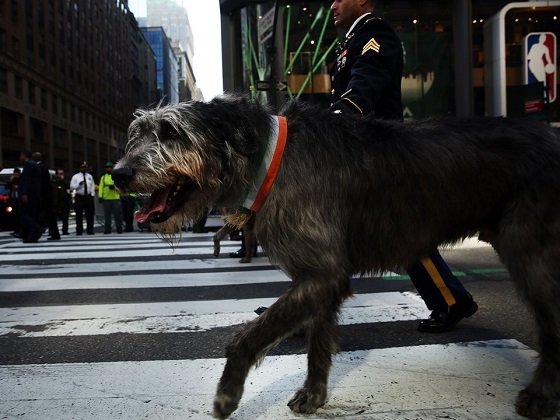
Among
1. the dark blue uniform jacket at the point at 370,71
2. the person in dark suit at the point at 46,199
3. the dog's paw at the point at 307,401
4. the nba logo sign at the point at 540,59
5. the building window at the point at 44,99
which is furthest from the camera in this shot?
the building window at the point at 44,99

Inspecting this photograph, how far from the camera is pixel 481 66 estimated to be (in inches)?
757

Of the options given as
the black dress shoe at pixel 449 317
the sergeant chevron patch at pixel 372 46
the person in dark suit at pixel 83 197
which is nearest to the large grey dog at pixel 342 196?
the sergeant chevron patch at pixel 372 46

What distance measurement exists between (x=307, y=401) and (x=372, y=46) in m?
2.17

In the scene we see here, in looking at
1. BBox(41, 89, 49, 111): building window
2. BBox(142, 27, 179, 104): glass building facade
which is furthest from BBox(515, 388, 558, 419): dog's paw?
BBox(142, 27, 179, 104): glass building facade

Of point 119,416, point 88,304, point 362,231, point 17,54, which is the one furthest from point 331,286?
point 17,54

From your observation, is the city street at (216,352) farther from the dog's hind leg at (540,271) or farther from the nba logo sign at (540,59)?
the nba logo sign at (540,59)

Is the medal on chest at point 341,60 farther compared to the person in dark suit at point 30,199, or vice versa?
the person in dark suit at point 30,199

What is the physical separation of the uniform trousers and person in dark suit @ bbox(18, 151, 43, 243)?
945 cm

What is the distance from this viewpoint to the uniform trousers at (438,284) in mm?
3551

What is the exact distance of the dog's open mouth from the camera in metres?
2.20

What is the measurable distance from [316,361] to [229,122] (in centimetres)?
123

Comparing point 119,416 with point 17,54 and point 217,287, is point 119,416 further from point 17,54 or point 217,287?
point 17,54

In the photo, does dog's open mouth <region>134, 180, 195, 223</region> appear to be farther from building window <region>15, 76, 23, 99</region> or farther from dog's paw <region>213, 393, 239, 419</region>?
building window <region>15, 76, 23, 99</region>

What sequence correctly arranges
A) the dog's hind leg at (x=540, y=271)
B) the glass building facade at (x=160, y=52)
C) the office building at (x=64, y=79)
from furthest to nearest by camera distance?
1. the glass building facade at (x=160, y=52)
2. the office building at (x=64, y=79)
3. the dog's hind leg at (x=540, y=271)
